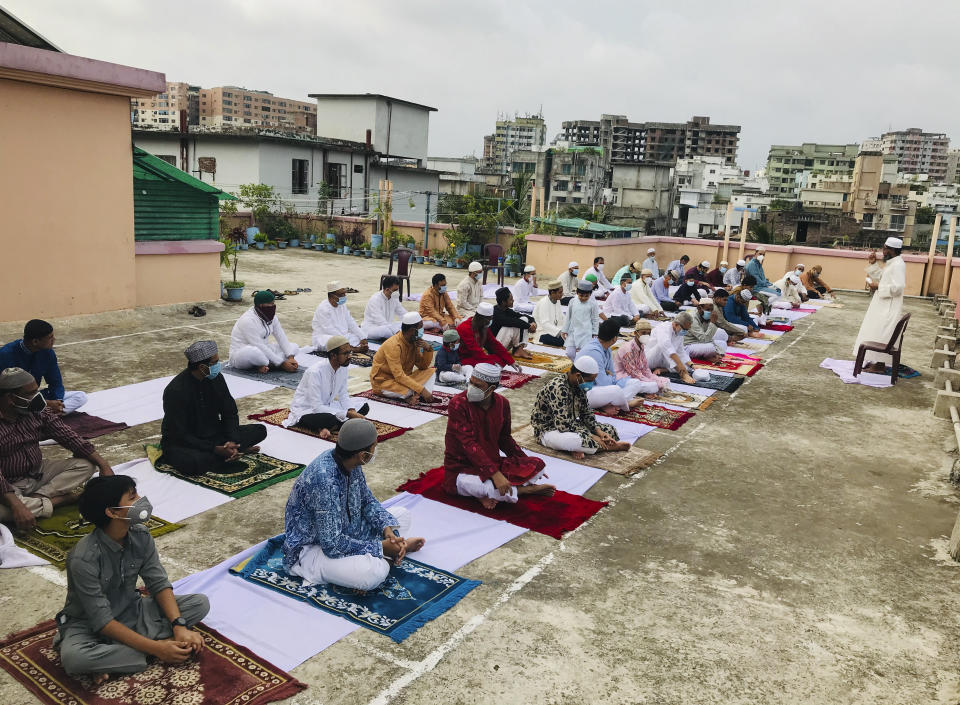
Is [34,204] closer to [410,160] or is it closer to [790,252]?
[790,252]

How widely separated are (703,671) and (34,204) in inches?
384

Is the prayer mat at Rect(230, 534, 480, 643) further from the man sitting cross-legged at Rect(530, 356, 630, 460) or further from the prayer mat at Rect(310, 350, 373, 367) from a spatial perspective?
the prayer mat at Rect(310, 350, 373, 367)

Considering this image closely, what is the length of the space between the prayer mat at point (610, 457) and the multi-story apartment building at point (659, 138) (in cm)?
9000

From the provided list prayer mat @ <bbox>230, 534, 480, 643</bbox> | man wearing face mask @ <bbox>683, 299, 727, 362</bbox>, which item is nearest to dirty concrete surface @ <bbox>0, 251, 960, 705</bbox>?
prayer mat @ <bbox>230, 534, 480, 643</bbox>

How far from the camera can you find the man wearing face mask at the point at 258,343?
8.12 m

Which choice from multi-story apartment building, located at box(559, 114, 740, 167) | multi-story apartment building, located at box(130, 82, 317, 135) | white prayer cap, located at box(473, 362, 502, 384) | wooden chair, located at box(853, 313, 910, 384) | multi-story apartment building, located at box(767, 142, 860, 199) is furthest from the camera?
multi-story apartment building, located at box(130, 82, 317, 135)

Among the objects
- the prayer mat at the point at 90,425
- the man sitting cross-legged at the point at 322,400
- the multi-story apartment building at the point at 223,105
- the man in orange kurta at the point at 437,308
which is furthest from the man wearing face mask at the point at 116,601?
the multi-story apartment building at the point at 223,105

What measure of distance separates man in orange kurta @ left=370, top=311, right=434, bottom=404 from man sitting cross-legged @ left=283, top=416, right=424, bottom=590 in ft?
11.1

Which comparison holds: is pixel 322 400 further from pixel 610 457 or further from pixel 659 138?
pixel 659 138

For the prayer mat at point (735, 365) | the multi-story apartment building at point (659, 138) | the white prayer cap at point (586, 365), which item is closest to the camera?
the white prayer cap at point (586, 365)

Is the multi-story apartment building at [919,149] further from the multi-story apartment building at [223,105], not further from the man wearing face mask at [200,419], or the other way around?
the man wearing face mask at [200,419]

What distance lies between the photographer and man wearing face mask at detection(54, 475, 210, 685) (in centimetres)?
302

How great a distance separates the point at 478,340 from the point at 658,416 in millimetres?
2195

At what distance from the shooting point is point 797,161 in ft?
263
